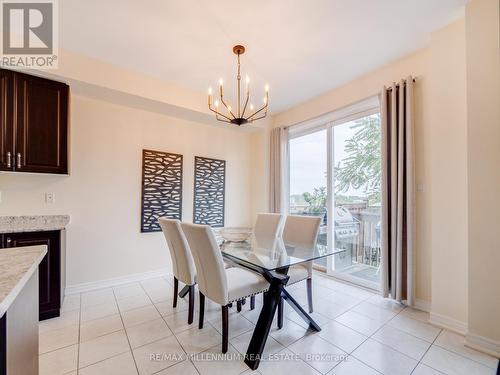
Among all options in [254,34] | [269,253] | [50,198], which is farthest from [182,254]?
[254,34]

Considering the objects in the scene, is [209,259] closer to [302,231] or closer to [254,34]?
[302,231]

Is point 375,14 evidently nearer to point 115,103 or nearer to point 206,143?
point 206,143

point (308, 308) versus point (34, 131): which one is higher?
point (34, 131)

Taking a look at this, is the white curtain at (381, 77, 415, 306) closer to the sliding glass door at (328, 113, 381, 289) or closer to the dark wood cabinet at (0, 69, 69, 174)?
the sliding glass door at (328, 113, 381, 289)

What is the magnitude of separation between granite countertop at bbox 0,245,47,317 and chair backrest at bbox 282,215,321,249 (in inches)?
84.7

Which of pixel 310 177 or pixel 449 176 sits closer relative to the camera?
pixel 449 176

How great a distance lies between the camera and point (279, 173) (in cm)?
418

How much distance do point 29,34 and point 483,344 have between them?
4931mm

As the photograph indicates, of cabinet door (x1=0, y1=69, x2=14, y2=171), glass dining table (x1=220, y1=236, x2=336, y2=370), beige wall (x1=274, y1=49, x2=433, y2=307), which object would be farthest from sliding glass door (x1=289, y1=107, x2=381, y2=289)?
cabinet door (x1=0, y1=69, x2=14, y2=171)

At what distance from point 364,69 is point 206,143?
2609 millimetres

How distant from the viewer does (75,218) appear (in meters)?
2.90

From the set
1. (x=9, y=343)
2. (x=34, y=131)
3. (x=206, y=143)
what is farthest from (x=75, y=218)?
(x=9, y=343)

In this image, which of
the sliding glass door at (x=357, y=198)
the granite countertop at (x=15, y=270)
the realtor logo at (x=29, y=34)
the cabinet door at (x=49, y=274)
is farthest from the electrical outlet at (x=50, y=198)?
the sliding glass door at (x=357, y=198)

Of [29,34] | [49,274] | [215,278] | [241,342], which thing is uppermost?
[29,34]
